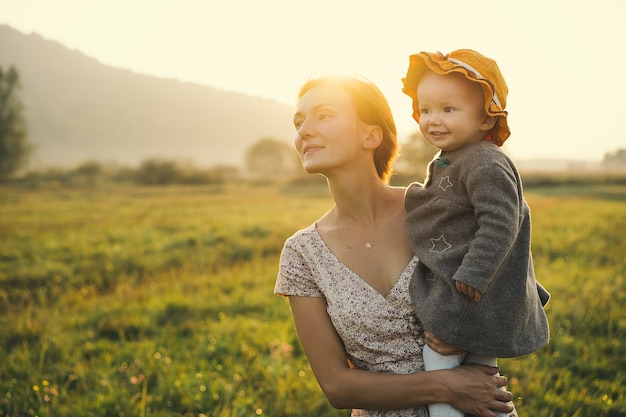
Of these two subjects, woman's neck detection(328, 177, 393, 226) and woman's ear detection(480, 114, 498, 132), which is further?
woman's neck detection(328, 177, 393, 226)

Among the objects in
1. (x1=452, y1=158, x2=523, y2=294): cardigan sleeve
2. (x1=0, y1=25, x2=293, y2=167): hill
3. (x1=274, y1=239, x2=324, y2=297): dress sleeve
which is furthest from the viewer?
(x1=0, y1=25, x2=293, y2=167): hill

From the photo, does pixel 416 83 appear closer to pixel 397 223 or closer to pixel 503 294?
pixel 397 223

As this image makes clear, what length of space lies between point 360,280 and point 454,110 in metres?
0.88

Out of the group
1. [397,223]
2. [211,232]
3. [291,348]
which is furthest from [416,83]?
[211,232]

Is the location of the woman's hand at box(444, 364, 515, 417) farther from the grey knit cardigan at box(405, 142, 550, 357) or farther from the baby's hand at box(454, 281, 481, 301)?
the baby's hand at box(454, 281, 481, 301)

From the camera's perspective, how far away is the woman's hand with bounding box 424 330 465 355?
2.12 m

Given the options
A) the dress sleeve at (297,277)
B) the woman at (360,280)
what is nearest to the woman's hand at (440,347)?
the woman at (360,280)

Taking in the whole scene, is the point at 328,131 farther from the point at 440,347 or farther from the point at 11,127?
the point at 11,127

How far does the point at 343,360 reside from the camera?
7.93 feet

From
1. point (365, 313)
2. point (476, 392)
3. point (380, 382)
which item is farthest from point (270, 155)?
point (476, 392)

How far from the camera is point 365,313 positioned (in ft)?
7.61

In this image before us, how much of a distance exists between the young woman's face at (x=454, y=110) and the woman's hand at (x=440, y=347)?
816 millimetres

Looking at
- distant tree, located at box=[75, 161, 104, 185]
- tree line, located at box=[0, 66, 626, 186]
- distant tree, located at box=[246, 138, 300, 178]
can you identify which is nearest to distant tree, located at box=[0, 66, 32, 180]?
tree line, located at box=[0, 66, 626, 186]

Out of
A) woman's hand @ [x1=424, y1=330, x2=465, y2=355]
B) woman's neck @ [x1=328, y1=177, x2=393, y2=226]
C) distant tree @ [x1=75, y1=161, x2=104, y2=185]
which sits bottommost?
woman's hand @ [x1=424, y1=330, x2=465, y2=355]
